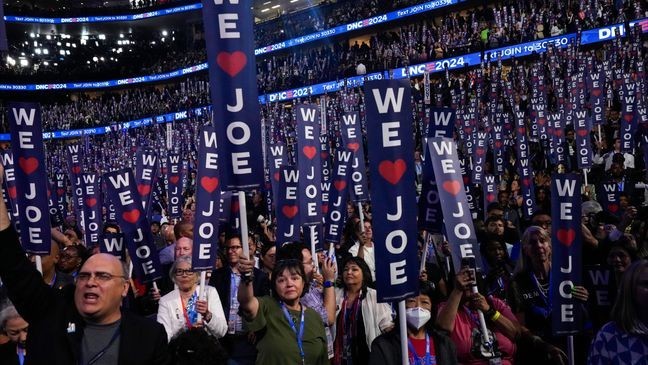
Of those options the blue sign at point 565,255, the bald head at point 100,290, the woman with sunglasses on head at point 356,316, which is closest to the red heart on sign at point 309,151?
the woman with sunglasses on head at point 356,316

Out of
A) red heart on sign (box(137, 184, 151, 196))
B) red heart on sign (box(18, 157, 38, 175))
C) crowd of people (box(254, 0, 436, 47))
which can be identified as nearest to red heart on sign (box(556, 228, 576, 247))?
red heart on sign (box(18, 157, 38, 175))

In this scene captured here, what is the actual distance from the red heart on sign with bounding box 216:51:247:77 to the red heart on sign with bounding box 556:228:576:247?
2.42 m

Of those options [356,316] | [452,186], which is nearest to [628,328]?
[452,186]

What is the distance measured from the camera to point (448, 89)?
23938mm

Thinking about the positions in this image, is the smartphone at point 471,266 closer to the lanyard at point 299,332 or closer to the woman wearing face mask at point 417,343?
the woman wearing face mask at point 417,343

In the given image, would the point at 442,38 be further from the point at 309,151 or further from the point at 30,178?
the point at 30,178

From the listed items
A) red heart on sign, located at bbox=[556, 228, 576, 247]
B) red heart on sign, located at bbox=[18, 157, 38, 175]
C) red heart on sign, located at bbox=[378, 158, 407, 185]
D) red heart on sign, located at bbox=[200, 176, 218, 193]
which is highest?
red heart on sign, located at bbox=[18, 157, 38, 175]

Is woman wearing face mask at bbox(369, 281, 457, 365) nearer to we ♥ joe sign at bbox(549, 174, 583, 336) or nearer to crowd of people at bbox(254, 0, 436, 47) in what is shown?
we ♥ joe sign at bbox(549, 174, 583, 336)

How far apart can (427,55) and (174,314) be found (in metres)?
26.6

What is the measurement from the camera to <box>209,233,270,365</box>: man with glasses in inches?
196

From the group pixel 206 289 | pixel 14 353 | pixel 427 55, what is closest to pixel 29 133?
pixel 206 289

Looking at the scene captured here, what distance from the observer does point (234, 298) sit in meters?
5.44

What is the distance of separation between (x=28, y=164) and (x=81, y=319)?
377cm

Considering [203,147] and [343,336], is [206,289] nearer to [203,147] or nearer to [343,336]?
[343,336]
